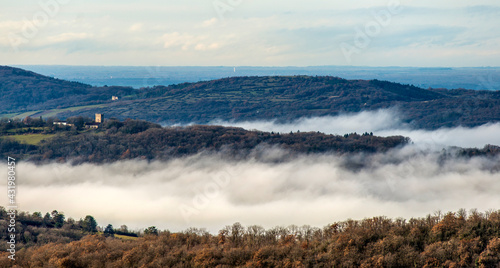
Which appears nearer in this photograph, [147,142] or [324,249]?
[324,249]

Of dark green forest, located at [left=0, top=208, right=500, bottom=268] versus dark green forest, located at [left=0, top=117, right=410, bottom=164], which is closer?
dark green forest, located at [left=0, top=208, right=500, bottom=268]

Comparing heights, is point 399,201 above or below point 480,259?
below

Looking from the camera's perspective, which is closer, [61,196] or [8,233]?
[8,233]

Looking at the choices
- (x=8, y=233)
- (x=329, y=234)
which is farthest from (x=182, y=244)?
(x=8, y=233)

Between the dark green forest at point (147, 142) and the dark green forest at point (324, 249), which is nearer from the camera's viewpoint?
the dark green forest at point (324, 249)

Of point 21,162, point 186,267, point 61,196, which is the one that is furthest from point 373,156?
point 186,267

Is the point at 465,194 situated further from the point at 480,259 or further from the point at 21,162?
the point at 21,162

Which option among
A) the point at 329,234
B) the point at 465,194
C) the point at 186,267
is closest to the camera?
the point at 186,267

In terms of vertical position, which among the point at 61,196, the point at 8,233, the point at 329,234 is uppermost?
the point at 329,234

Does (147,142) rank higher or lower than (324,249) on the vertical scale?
lower

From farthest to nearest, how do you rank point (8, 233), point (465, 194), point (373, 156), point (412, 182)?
point (373, 156)
point (412, 182)
point (465, 194)
point (8, 233)
